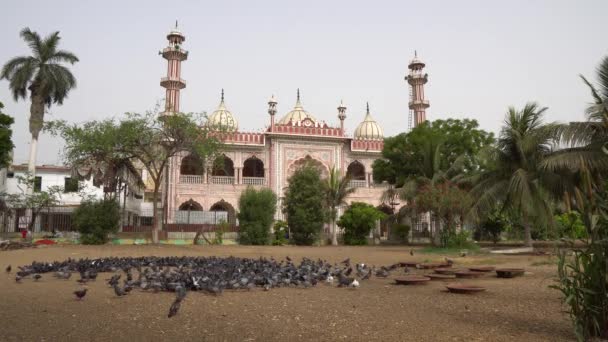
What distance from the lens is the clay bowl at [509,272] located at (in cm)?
1064

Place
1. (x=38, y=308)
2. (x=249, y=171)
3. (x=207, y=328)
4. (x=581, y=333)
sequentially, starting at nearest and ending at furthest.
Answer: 1. (x=581, y=333)
2. (x=207, y=328)
3. (x=38, y=308)
4. (x=249, y=171)

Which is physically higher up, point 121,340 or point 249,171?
point 249,171

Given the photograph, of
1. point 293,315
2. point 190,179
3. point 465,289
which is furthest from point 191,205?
point 293,315

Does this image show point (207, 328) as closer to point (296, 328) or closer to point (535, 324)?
point (296, 328)

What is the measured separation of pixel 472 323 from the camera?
19.4ft

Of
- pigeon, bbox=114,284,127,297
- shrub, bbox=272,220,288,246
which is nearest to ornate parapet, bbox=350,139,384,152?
shrub, bbox=272,220,288,246

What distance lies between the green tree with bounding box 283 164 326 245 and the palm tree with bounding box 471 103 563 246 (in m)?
9.39

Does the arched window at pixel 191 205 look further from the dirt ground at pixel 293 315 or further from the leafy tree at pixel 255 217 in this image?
the dirt ground at pixel 293 315

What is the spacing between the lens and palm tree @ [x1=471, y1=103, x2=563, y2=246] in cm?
1819

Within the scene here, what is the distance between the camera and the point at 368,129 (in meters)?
48.9

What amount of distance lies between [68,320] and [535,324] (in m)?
5.80

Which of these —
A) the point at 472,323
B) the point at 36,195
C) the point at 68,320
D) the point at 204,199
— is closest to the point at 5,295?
the point at 68,320

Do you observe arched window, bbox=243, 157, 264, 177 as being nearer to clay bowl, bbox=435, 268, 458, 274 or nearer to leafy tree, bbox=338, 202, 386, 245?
leafy tree, bbox=338, 202, 386, 245

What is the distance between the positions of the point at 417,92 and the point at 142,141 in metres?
29.7
